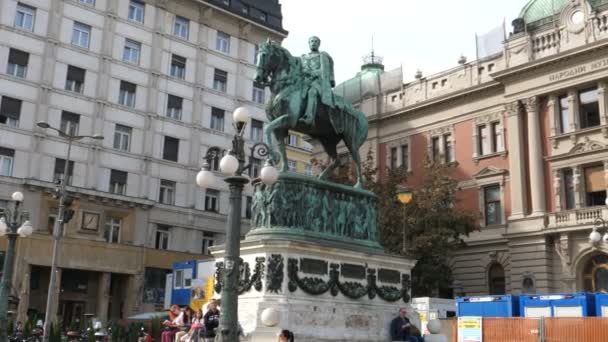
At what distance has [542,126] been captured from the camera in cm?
3706

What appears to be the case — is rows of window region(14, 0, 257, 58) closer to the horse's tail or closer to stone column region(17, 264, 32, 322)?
stone column region(17, 264, 32, 322)

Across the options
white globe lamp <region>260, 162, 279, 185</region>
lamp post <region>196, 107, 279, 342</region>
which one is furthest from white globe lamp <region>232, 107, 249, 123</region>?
white globe lamp <region>260, 162, 279, 185</region>

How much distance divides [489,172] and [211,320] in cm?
2953

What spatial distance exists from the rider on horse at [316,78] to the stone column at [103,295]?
2781cm

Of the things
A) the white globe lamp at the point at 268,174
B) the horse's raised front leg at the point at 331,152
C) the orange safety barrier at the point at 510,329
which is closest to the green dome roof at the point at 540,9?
the orange safety barrier at the point at 510,329

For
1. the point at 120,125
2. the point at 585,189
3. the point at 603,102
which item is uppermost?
the point at 120,125

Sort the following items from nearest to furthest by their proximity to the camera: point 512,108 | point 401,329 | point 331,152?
point 401,329
point 331,152
point 512,108

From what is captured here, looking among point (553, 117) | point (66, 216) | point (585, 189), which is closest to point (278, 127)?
point (66, 216)

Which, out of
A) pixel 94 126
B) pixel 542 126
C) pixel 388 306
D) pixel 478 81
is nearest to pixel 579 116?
pixel 542 126

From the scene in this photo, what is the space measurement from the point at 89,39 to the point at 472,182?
24426mm

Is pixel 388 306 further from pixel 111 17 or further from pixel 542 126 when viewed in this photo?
pixel 111 17

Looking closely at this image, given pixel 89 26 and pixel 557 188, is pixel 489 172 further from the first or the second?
pixel 89 26

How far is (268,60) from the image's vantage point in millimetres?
14797

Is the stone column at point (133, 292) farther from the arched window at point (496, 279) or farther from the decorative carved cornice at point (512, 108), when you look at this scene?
the decorative carved cornice at point (512, 108)
